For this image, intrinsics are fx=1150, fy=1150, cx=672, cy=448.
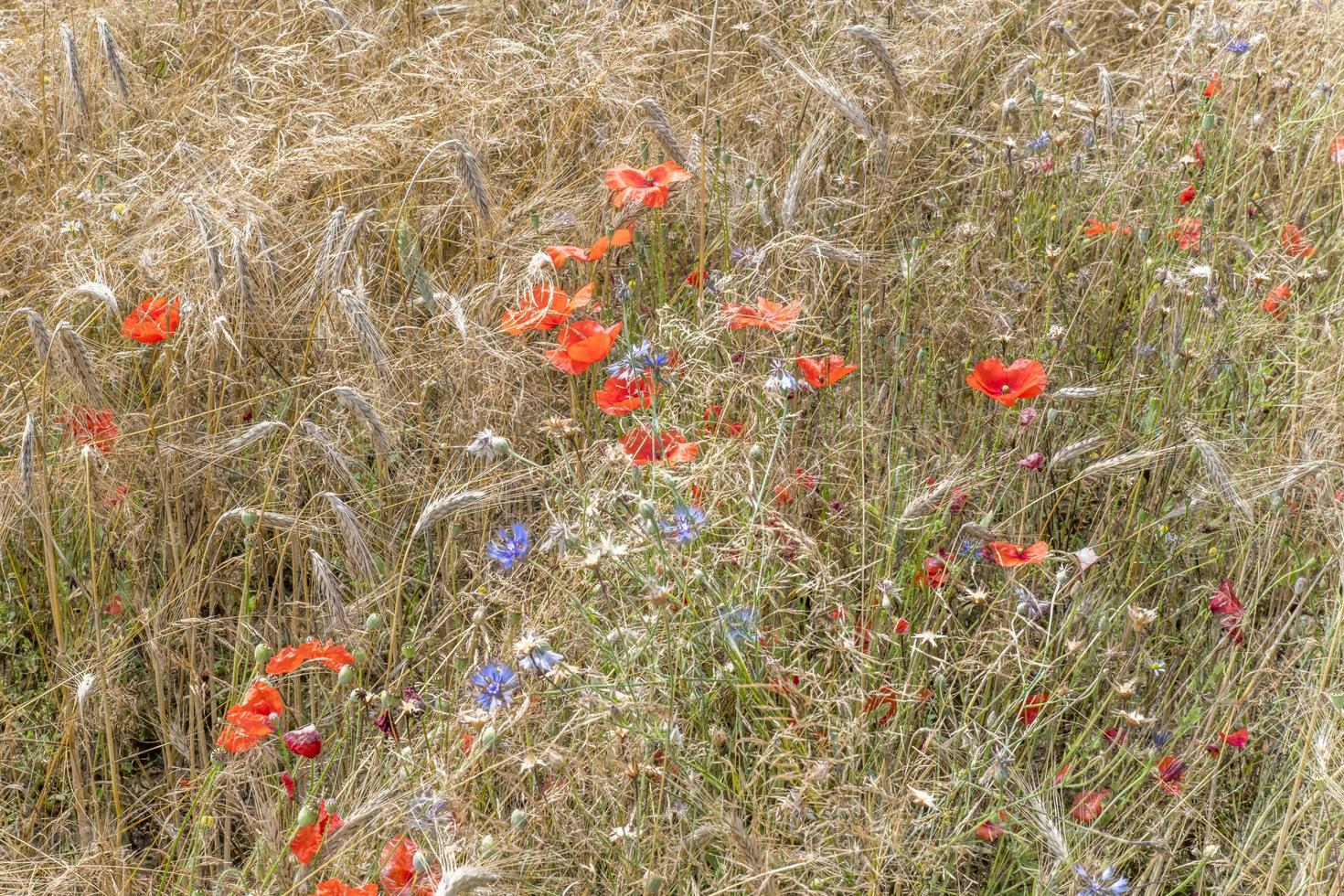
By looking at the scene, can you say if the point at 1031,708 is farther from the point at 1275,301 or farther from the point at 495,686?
the point at 1275,301

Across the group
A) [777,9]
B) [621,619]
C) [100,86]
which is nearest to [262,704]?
[621,619]

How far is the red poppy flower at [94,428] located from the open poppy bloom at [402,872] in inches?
38.3

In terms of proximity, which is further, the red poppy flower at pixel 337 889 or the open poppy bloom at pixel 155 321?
the open poppy bloom at pixel 155 321

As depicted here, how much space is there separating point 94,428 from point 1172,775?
1.90 meters

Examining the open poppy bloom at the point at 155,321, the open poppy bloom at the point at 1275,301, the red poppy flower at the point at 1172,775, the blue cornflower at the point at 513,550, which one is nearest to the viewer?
the red poppy flower at the point at 1172,775

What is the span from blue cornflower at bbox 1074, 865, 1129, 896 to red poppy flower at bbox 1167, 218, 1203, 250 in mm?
1437

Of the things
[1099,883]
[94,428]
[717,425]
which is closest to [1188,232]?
[717,425]

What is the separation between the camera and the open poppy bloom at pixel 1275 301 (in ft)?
7.61

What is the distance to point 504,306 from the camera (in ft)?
7.41

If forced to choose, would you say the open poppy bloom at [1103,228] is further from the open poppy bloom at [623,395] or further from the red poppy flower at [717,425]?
the open poppy bloom at [623,395]

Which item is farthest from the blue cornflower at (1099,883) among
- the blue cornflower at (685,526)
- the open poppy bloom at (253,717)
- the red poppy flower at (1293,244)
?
the red poppy flower at (1293,244)

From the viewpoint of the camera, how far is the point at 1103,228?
8.03 feet

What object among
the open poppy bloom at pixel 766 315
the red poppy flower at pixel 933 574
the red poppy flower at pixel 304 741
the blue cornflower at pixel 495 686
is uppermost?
the open poppy bloom at pixel 766 315

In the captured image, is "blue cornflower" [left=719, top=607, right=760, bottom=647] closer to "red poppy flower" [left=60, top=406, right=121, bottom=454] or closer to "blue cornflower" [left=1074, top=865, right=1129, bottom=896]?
"blue cornflower" [left=1074, top=865, right=1129, bottom=896]
